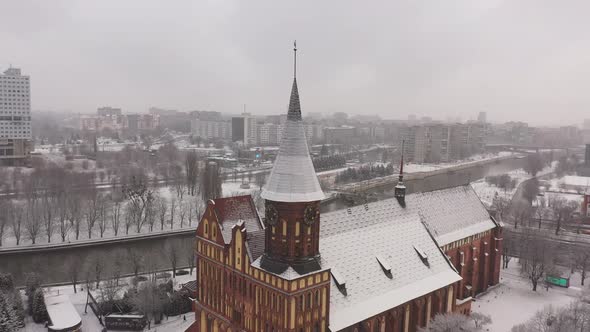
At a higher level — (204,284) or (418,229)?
(418,229)

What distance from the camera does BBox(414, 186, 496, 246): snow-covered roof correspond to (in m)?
34.3

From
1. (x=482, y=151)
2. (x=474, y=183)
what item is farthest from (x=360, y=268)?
(x=482, y=151)

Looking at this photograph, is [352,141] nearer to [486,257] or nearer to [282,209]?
[486,257]

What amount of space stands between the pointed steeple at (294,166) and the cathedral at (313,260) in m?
0.05

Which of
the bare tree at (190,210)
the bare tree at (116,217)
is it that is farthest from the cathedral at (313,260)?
the bare tree at (190,210)

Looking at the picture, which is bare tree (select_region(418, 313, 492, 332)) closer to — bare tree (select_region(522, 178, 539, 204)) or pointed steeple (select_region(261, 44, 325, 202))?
pointed steeple (select_region(261, 44, 325, 202))

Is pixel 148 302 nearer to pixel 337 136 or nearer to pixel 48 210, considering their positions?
pixel 48 210

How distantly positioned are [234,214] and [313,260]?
5.26 metres

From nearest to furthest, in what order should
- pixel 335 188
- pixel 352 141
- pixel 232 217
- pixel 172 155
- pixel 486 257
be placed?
pixel 232 217
pixel 486 257
pixel 335 188
pixel 172 155
pixel 352 141

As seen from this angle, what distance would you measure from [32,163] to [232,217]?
309ft

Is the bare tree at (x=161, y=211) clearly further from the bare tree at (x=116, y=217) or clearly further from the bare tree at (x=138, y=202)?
the bare tree at (x=116, y=217)

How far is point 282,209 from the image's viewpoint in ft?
69.4

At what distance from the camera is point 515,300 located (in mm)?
36406

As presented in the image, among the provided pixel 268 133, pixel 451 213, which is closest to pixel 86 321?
pixel 451 213
